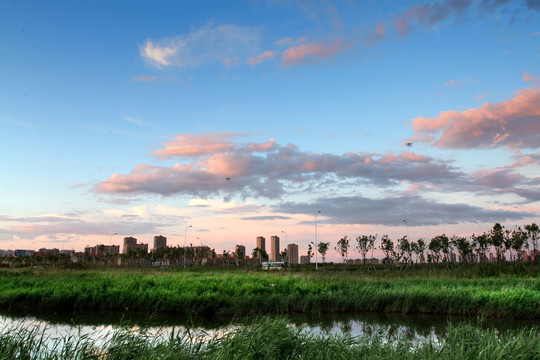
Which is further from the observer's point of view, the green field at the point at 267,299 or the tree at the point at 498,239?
the tree at the point at 498,239

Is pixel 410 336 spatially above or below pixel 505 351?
below

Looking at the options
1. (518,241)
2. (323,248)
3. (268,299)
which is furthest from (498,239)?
(268,299)

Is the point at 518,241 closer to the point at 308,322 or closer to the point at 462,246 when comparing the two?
Answer: the point at 462,246

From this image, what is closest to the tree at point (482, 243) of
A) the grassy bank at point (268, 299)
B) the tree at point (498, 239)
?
the tree at point (498, 239)

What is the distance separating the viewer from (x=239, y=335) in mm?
8539

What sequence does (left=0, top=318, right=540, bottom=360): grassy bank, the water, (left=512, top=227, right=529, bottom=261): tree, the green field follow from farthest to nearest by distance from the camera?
1. (left=512, top=227, right=529, bottom=261): tree
2. the green field
3. the water
4. (left=0, top=318, right=540, bottom=360): grassy bank

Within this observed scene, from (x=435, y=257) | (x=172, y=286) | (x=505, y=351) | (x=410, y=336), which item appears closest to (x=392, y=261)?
(x=435, y=257)

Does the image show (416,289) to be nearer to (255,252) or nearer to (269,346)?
(269,346)

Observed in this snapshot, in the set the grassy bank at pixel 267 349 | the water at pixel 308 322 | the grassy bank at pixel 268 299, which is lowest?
the water at pixel 308 322

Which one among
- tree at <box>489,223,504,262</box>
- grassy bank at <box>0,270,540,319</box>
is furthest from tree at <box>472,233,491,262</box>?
grassy bank at <box>0,270,540,319</box>

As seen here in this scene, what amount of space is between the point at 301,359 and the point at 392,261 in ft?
249

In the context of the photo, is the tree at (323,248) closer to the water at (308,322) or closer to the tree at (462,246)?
the tree at (462,246)

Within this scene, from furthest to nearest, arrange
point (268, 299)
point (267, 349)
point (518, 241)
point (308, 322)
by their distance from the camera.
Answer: point (518, 241) < point (268, 299) < point (308, 322) < point (267, 349)

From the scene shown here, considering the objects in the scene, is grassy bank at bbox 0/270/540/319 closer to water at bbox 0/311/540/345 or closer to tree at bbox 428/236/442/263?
water at bbox 0/311/540/345
